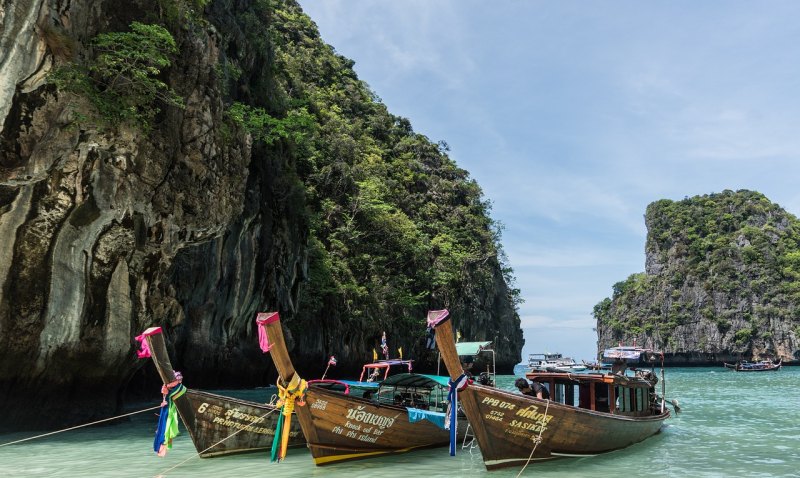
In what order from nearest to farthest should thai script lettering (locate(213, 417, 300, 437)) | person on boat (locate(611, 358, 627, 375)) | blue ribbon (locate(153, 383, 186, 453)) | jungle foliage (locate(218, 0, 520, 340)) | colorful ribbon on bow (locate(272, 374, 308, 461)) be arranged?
blue ribbon (locate(153, 383, 186, 453)) → colorful ribbon on bow (locate(272, 374, 308, 461)) → thai script lettering (locate(213, 417, 300, 437)) → person on boat (locate(611, 358, 627, 375)) → jungle foliage (locate(218, 0, 520, 340))

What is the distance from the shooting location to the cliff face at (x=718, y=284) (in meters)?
77.4

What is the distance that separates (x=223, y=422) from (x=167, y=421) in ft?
5.23

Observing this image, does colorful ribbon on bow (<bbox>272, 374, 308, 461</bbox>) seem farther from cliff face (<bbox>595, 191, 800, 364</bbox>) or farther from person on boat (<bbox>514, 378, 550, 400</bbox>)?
cliff face (<bbox>595, 191, 800, 364</bbox>)

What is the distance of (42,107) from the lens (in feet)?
38.3

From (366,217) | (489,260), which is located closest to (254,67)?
(366,217)

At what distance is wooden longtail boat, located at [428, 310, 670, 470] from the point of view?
29.9ft

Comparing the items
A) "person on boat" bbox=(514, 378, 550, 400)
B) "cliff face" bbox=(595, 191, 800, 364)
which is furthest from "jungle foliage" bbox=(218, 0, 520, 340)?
"cliff face" bbox=(595, 191, 800, 364)

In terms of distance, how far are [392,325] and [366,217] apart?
818 cm

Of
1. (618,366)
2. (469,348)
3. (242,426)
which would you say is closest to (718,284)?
(618,366)

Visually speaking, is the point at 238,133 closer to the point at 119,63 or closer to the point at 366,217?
the point at 119,63

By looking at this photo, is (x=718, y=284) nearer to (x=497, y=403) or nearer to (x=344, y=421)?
(x=497, y=403)

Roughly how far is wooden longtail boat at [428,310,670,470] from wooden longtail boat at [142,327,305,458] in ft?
14.2

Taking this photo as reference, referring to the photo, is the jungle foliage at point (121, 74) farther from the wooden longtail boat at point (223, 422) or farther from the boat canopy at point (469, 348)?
the boat canopy at point (469, 348)

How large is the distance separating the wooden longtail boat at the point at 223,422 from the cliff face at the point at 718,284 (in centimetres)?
Result: 8515
